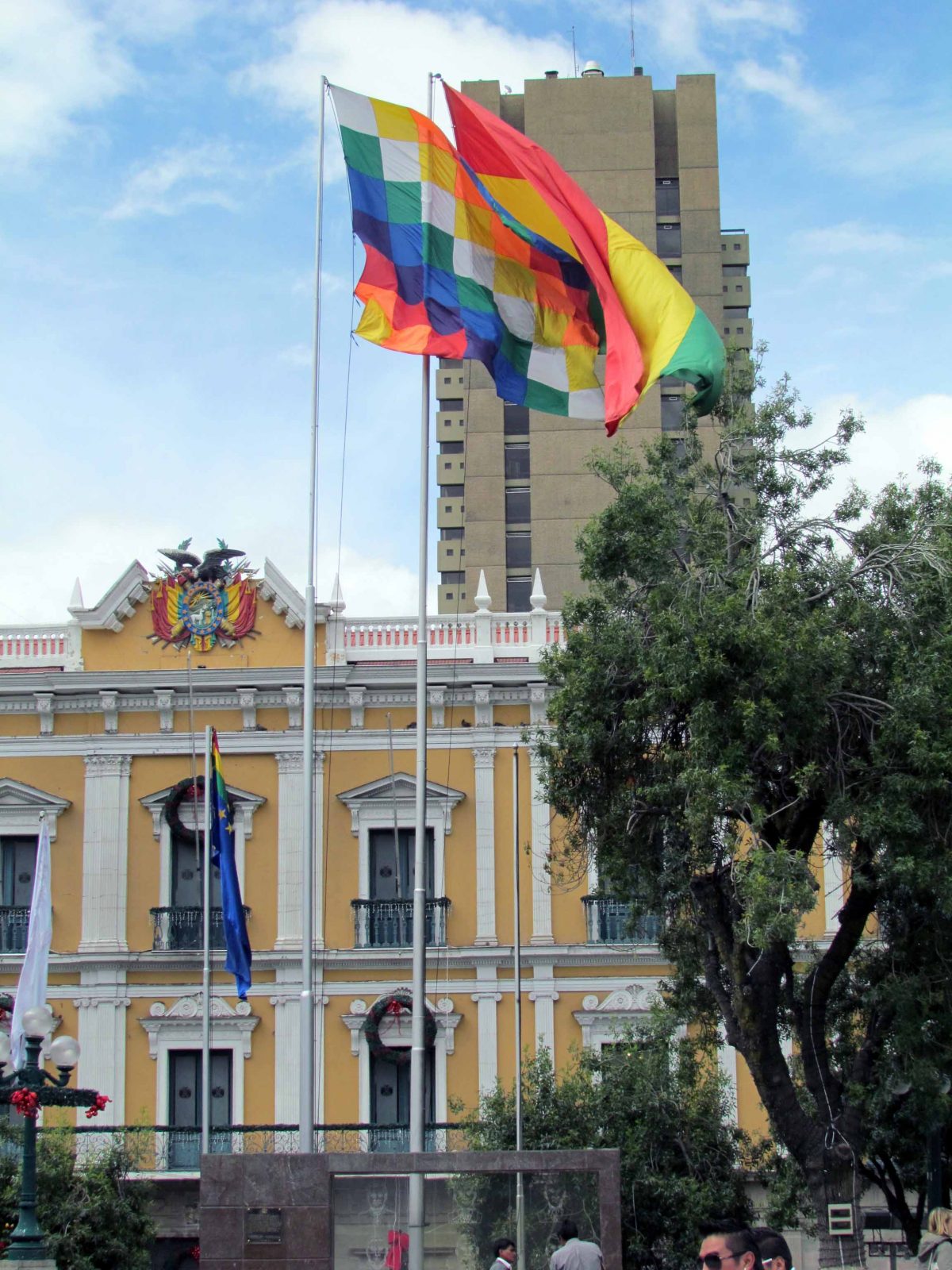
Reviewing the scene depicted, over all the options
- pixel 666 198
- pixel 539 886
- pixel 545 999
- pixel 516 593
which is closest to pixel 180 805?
pixel 539 886

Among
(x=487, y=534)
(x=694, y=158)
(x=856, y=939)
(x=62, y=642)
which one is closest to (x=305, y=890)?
(x=856, y=939)

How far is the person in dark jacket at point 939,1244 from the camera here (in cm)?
1080

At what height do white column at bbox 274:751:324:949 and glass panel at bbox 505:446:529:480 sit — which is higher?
glass panel at bbox 505:446:529:480

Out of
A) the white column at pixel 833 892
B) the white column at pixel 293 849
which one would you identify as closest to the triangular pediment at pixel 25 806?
the white column at pixel 293 849

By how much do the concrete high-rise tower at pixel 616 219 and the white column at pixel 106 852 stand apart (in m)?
24.2

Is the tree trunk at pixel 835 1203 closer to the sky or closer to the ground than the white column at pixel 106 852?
closer to the ground

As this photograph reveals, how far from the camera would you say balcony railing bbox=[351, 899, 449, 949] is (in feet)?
90.9

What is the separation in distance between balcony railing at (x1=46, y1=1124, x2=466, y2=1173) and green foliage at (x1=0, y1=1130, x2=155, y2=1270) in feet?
5.84

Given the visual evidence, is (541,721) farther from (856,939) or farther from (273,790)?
(856,939)

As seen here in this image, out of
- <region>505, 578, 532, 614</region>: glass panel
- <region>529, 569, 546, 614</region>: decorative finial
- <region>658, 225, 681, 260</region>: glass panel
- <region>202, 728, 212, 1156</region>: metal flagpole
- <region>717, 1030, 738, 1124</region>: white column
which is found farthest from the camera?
<region>658, 225, 681, 260</region>: glass panel

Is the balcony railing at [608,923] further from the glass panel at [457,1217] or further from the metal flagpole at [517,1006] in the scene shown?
the glass panel at [457,1217]

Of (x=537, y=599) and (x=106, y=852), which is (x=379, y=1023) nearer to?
(x=106, y=852)

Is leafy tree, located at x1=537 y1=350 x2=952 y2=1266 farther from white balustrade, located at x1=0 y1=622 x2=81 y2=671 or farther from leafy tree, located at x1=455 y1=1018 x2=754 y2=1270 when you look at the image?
white balustrade, located at x1=0 y1=622 x2=81 y2=671

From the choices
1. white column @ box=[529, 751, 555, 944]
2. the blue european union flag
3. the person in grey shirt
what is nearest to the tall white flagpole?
the blue european union flag
